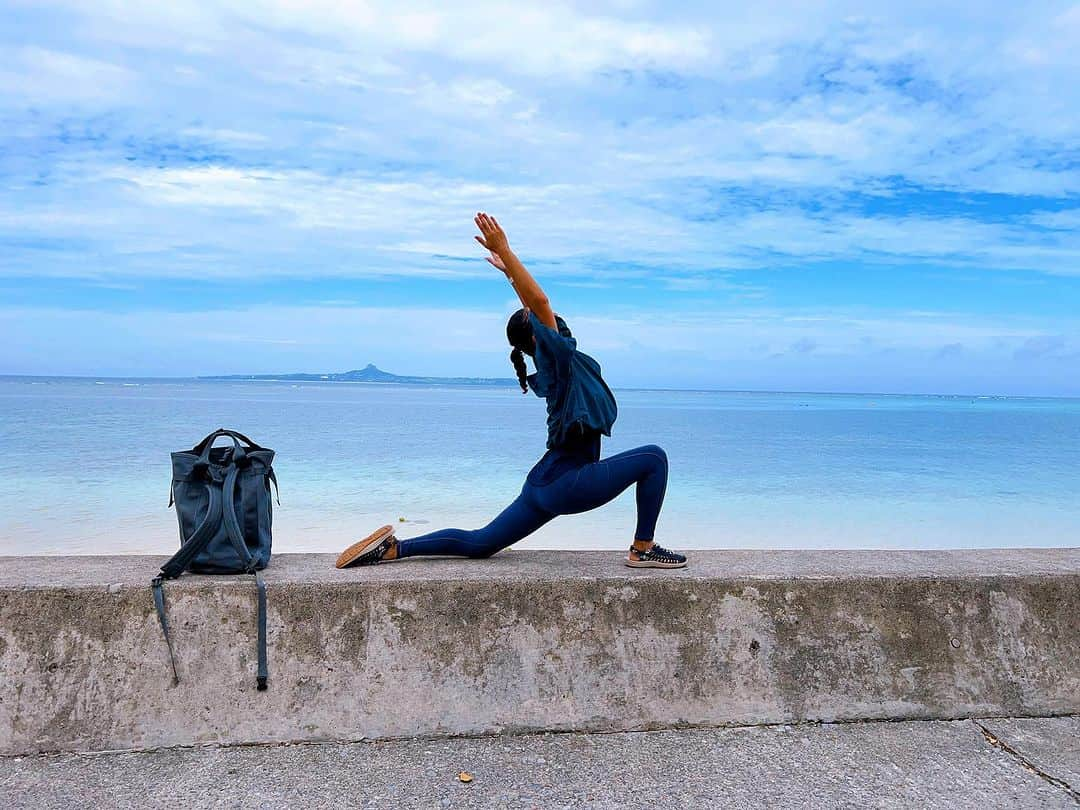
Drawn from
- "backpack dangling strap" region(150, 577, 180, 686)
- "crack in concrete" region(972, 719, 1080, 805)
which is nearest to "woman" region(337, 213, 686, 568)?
"backpack dangling strap" region(150, 577, 180, 686)

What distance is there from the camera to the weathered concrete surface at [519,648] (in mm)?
3645

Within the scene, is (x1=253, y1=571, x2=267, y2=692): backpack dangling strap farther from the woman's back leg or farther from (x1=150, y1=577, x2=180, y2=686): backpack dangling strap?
the woman's back leg

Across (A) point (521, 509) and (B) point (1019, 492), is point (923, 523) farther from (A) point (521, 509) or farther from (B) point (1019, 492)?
(A) point (521, 509)

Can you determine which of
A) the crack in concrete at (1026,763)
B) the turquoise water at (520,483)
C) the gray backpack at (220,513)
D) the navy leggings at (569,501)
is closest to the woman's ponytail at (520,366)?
the navy leggings at (569,501)

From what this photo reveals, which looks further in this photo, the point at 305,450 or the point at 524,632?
the point at 305,450

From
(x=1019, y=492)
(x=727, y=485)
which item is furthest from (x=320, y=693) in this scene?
(x=1019, y=492)

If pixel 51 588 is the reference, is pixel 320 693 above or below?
below

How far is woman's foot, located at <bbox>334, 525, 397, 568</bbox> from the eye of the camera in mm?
4145

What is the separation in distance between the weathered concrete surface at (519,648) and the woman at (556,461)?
0.13 m

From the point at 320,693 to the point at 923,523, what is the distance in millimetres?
14379

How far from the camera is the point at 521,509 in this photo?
14.1ft

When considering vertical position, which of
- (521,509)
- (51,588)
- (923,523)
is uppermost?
(521,509)

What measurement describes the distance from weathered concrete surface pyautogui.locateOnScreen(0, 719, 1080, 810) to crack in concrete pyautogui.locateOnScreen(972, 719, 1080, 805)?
0.02m

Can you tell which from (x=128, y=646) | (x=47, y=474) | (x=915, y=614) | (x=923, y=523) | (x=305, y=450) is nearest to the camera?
(x=128, y=646)
